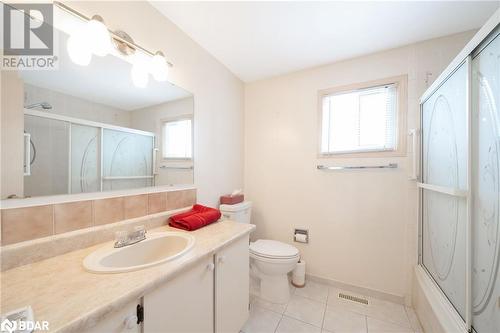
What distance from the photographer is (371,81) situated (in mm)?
1774

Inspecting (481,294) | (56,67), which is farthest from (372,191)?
(56,67)

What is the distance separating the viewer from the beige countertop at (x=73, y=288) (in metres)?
0.52

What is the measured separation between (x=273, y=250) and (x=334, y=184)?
89cm

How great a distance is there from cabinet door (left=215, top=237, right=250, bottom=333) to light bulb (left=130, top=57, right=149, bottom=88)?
1.19 meters

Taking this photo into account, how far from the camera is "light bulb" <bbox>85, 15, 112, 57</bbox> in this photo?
0.96 metres

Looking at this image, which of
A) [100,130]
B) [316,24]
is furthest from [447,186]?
[100,130]

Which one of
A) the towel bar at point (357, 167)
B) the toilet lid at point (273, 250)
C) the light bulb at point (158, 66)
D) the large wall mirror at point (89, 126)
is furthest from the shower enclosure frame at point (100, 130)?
the towel bar at point (357, 167)

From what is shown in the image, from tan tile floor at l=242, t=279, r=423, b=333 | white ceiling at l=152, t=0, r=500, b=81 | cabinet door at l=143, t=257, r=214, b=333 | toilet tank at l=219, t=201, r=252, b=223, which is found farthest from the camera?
toilet tank at l=219, t=201, r=252, b=223

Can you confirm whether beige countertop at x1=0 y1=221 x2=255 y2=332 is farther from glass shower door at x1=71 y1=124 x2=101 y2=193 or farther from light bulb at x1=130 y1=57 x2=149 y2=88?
light bulb at x1=130 y1=57 x2=149 y2=88

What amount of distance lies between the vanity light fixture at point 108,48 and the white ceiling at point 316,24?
412 mm

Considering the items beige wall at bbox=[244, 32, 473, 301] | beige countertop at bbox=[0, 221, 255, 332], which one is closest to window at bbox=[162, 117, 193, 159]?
beige countertop at bbox=[0, 221, 255, 332]

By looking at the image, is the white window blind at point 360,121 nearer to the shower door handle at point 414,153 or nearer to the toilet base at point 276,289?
the shower door handle at point 414,153

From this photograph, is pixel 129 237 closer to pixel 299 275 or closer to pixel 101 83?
pixel 101 83

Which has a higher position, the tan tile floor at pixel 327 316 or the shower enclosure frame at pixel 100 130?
the shower enclosure frame at pixel 100 130
